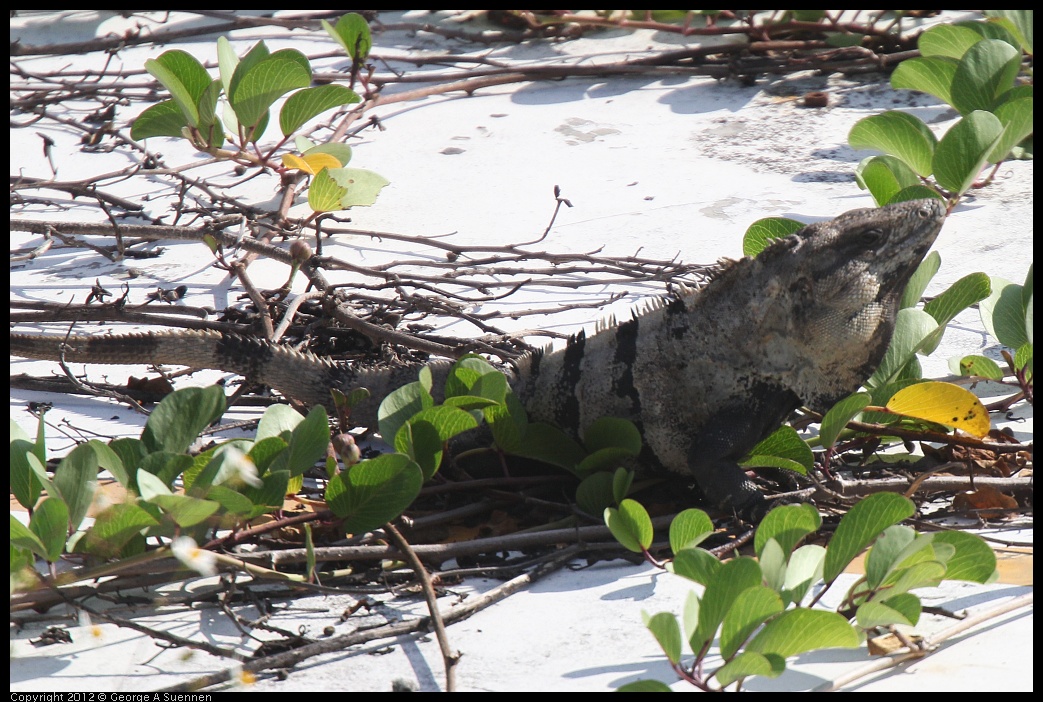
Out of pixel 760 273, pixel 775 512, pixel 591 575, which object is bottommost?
pixel 591 575

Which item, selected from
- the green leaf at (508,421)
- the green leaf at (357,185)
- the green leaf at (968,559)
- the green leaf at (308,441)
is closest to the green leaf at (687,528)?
the green leaf at (968,559)

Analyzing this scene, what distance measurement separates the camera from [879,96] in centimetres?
506

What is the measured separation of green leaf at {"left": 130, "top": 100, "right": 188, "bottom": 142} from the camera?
3424 millimetres

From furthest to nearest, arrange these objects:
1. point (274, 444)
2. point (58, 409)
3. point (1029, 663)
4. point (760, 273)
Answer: point (58, 409) < point (760, 273) < point (274, 444) < point (1029, 663)

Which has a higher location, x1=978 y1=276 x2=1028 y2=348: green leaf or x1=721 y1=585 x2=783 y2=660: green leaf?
x1=978 y1=276 x2=1028 y2=348: green leaf

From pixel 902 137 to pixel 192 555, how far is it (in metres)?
2.42

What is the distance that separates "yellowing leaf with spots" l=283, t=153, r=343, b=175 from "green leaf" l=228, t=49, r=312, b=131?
0.87 ft

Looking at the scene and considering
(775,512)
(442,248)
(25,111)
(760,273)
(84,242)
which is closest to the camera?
(775,512)

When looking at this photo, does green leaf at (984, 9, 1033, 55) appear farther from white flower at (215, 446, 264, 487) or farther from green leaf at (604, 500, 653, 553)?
white flower at (215, 446, 264, 487)

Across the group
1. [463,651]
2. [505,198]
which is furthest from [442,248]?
[463,651]

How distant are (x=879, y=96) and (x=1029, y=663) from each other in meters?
3.75

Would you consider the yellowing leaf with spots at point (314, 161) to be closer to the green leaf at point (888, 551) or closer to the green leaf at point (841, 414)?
the green leaf at point (841, 414)

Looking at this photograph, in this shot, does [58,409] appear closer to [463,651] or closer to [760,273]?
[463,651]

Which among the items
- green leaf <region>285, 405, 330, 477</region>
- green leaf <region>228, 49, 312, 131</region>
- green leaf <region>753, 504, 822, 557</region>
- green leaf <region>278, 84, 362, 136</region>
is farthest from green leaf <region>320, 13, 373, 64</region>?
green leaf <region>753, 504, 822, 557</region>
